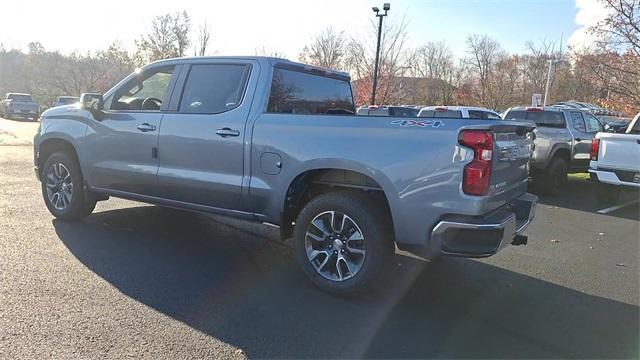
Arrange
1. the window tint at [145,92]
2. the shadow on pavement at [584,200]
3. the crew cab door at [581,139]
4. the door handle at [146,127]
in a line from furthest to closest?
the crew cab door at [581,139] → the shadow on pavement at [584,200] → the window tint at [145,92] → the door handle at [146,127]

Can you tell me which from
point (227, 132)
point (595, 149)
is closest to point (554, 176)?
point (595, 149)

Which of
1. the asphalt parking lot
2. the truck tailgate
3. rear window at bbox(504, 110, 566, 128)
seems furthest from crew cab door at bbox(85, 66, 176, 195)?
rear window at bbox(504, 110, 566, 128)

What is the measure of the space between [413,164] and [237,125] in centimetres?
173

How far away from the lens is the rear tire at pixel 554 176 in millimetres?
10977

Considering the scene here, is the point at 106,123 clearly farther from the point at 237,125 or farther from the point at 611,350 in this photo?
the point at 611,350

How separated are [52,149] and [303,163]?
384 cm

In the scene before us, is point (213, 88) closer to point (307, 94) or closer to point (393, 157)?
point (307, 94)

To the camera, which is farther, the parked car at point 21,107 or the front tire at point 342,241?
the parked car at point 21,107

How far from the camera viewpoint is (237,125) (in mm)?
4938

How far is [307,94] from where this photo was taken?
5.54 metres

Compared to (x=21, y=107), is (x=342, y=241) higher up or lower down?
higher up

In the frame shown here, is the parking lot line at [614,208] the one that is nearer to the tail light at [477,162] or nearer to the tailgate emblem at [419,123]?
the tail light at [477,162]

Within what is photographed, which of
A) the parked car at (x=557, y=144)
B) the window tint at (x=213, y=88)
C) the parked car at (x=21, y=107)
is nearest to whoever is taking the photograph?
the window tint at (x=213, y=88)

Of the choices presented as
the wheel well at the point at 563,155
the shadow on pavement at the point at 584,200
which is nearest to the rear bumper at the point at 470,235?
the shadow on pavement at the point at 584,200
